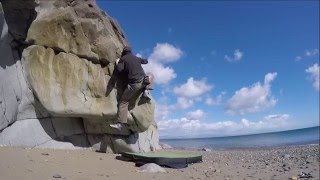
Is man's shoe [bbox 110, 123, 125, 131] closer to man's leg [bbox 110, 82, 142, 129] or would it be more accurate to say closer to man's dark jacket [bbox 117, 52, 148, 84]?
man's leg [bbox 110, 82, 142, 129]

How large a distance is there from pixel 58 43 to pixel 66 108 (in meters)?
2.40

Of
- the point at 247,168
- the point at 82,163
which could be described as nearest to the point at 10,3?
the point at 82,163

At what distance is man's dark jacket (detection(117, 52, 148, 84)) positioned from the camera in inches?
495

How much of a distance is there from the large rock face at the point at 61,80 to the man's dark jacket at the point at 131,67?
56 centimetres

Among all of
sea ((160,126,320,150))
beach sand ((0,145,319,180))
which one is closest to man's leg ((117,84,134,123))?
beach sand ((0,145,319,180))

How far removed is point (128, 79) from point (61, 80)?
2370 mm

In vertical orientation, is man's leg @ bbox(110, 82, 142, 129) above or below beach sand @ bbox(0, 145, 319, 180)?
above

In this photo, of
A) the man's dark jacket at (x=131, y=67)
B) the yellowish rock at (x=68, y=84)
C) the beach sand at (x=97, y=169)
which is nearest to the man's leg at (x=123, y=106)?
the yellowish rock at (x=68, y=84)

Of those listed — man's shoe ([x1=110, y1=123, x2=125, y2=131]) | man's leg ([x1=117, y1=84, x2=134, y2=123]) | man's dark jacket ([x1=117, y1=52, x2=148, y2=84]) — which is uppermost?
man's dark jacket ([x1=117, y1=52, x2=148, y2=84])

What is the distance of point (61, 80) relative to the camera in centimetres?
1207

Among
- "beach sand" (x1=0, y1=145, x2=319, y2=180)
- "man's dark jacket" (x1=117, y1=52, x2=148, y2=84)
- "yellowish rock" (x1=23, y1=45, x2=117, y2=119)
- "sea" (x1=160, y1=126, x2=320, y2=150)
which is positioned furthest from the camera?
"sea" (x1=160, y1=126, x2=320, y2=150)

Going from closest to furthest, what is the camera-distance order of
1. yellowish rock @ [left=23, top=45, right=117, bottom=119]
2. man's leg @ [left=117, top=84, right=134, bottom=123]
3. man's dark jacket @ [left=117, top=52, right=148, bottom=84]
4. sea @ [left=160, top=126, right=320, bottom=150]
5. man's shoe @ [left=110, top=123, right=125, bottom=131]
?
1. yellowish rock @ [left=23, top=45, right=117, bottom=119]
2. man's dark jacket @ [left=117, top=52, right=148, bottom=84]
3. man's leg @ [left=117, top=84, right=134, bottom=123]
4. man's shoe @ [left=110, top=123, right=125, bottom=131]
5. sea @ [left=160, top=126, right=320, bottom=150]

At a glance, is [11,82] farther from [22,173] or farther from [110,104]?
[22,173]

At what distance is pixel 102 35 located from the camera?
43.3 feet
